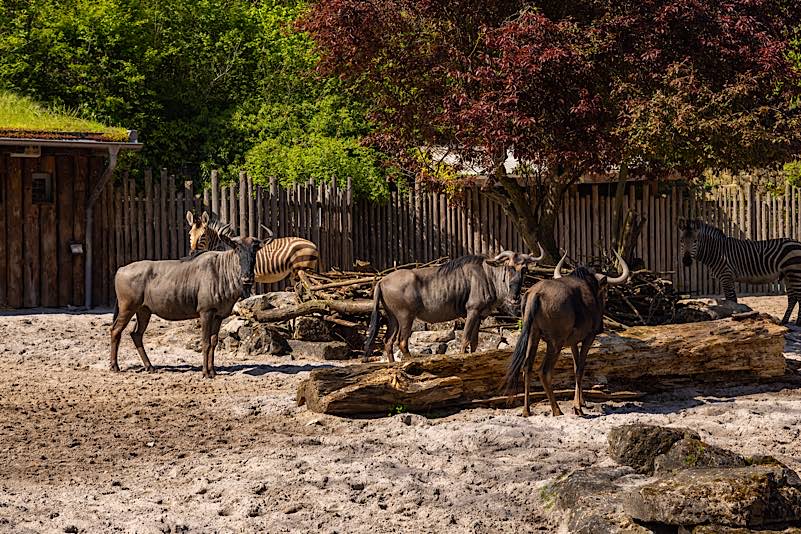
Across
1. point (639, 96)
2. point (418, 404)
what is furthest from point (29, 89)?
point (418, 404)

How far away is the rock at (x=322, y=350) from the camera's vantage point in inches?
571

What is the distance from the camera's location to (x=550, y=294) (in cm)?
1062

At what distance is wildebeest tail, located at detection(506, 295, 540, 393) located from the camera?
1049cm

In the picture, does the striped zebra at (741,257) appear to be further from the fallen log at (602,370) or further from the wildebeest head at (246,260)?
the wildebeest head at (246,260)

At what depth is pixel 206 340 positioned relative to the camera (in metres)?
13.2

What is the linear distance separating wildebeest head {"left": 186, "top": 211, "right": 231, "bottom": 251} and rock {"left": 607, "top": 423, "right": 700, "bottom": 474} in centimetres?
1038

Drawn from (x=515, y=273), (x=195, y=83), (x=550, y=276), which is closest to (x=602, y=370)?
(x=515, y=273)

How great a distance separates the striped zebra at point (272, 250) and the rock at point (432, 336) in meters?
2.80

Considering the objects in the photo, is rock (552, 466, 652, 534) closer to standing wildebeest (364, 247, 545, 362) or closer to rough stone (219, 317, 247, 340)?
standing wildebeest (364, 247, 545, 362)

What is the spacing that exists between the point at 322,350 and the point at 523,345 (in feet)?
14.8

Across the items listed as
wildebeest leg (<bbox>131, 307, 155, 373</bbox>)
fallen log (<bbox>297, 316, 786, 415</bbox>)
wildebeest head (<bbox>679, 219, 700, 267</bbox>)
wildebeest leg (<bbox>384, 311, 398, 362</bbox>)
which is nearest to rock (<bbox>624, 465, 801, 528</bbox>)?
fallen log (<bbox>297, 316, 786, 415</bbox>)

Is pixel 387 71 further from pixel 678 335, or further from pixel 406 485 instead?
pixel 406 485

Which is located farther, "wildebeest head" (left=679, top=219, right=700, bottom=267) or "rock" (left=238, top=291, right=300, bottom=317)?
"wildebeest head" (left=679, top=219, right=700, bottom=267)

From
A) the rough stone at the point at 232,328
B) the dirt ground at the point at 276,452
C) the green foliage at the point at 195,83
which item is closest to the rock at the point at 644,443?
the dirt ground at the point at 276,452
